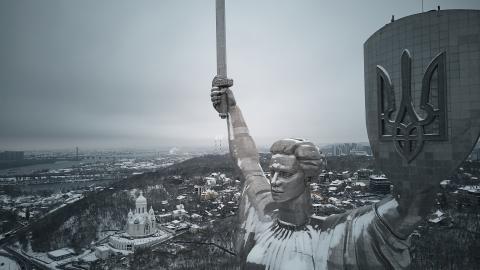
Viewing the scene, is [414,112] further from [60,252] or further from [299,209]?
[60,252]

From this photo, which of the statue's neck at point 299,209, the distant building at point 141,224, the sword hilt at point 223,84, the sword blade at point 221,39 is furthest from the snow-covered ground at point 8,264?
the statue's neck at point 299,209

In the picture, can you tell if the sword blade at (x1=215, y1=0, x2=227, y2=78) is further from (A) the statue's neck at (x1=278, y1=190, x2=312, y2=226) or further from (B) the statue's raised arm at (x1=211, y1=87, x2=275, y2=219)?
(A) the statue's neck at (x1=278, y1=190, x2=312, y2=226)

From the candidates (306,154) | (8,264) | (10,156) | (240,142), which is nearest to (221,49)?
(240,142)

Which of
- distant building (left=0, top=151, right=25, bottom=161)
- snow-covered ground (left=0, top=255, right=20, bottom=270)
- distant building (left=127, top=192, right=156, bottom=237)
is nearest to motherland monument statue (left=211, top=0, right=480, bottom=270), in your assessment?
distant building (left=127, top=192, right=156, bottom=237)

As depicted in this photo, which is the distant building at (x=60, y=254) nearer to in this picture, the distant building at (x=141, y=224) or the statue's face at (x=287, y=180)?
the distant building at (x=141, y=224)

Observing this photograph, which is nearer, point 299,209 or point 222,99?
point 299,209

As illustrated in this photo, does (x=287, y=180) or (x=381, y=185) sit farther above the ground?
(x=287, y=180)
